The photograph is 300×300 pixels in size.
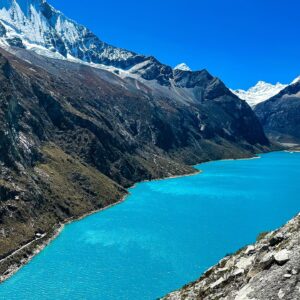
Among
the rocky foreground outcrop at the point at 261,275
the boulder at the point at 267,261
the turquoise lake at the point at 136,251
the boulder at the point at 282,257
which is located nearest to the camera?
the rocky foreground outcrop at the point at 261,275

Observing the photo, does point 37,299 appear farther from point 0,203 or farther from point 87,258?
point 0,203

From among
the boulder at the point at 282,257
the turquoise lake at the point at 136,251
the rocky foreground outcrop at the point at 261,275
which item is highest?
the boulder at the point at 282,257

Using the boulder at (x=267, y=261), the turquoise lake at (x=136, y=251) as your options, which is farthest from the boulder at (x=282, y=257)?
the turquoise lake at (x=136, y=251)

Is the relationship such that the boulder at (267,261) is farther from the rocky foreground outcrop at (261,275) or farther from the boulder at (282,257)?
the boulder at (282,257)

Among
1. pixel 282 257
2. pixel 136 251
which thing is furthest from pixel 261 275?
pixel 136 251

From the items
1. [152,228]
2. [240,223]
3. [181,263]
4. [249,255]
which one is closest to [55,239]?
[152,228]

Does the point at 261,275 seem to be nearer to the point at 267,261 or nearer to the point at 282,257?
the point at 267,261

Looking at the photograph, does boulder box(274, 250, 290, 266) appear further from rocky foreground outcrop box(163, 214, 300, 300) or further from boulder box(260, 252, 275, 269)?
boulder box(260, 252, 275, 269)

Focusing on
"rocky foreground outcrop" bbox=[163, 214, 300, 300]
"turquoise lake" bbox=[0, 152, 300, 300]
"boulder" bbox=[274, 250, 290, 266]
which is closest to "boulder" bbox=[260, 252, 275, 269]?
"rocky foreground outcrop" bbox=[163, 214, 300, 300]
